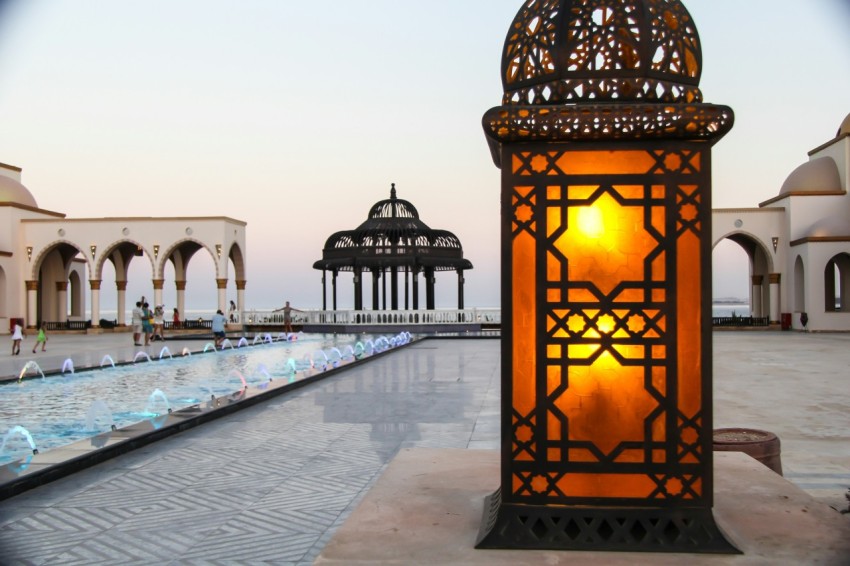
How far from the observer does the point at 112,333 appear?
109ft

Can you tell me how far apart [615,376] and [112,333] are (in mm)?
33616

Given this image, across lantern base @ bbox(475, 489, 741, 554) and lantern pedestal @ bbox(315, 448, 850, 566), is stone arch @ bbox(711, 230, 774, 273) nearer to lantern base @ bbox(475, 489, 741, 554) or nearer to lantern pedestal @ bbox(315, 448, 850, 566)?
lantern pedestal @ bbox(315, 448, 850, 566)

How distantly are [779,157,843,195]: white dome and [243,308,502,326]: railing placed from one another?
13968 millimetres

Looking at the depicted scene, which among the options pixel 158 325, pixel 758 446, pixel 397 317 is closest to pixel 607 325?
pixel 758 446

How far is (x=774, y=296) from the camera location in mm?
31375

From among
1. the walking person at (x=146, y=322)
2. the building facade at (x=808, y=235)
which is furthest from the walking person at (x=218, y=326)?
the building facade at (x=808, y=235)

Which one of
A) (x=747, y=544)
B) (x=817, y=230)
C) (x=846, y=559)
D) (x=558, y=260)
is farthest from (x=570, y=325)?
(x=817, y=230)

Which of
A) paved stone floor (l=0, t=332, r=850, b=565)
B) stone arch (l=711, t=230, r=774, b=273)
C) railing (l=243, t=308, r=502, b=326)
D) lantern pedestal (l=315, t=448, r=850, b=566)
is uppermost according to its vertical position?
stone arch (l=711, t=230, r=774, b=273)

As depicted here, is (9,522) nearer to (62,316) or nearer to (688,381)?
(688,381)

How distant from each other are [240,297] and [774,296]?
2352 centimetres

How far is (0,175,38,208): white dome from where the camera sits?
3500 cm

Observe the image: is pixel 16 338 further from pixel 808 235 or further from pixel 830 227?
pixel 830 227

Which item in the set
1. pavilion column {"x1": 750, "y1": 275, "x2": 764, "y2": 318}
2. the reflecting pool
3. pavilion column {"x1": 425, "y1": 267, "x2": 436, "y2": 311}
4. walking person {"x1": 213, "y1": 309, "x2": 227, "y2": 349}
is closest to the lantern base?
the reflecting pool

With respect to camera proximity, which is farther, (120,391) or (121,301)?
(121,301)
